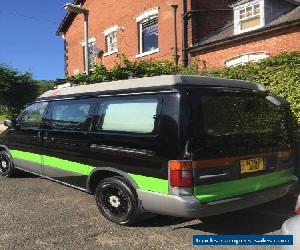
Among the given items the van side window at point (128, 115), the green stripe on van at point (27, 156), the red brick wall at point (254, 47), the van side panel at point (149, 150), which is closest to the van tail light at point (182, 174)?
the van side panel at point (149, 150)

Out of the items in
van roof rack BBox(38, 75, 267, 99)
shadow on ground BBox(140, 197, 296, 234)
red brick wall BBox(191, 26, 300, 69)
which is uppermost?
red brick wall BBox(191, 26, 300, 69)

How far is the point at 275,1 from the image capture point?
661 inches

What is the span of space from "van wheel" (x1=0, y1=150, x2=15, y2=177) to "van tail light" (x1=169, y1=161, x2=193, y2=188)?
474 centimetres

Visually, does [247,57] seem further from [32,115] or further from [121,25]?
[32,115]

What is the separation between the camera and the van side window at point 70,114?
657 centimetres

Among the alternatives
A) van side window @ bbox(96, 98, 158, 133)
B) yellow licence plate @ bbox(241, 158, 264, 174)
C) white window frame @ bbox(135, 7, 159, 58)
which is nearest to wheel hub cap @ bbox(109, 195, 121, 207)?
van side window @ bbox(96, 98, 158, 133)

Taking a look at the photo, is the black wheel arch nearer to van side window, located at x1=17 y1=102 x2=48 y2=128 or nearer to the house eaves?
van side window, located at x1=17 y1=102 x2=48 y2=128

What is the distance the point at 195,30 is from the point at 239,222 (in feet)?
46.8

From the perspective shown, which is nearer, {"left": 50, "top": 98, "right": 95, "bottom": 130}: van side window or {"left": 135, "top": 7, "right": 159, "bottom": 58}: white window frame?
{"left": 50, "top": 98, "right": 95, "bottom": 130}: van side window

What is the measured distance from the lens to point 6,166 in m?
8.97

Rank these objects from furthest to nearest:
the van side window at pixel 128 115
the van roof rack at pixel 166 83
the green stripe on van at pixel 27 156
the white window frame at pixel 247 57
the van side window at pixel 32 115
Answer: the white window frame at pixel 247 57
the van side window at pixel 32 115
the green stripe on van at pixel 27 156
the van side window at pixel 128 115
the van roof rack at pixel 166 83

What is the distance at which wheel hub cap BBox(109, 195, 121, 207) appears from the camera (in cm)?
586

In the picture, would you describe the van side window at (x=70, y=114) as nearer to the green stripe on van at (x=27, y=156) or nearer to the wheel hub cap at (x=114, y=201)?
the green stripe on van at (x=27, y=156)

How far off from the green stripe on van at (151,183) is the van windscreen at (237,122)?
60 centimetres
